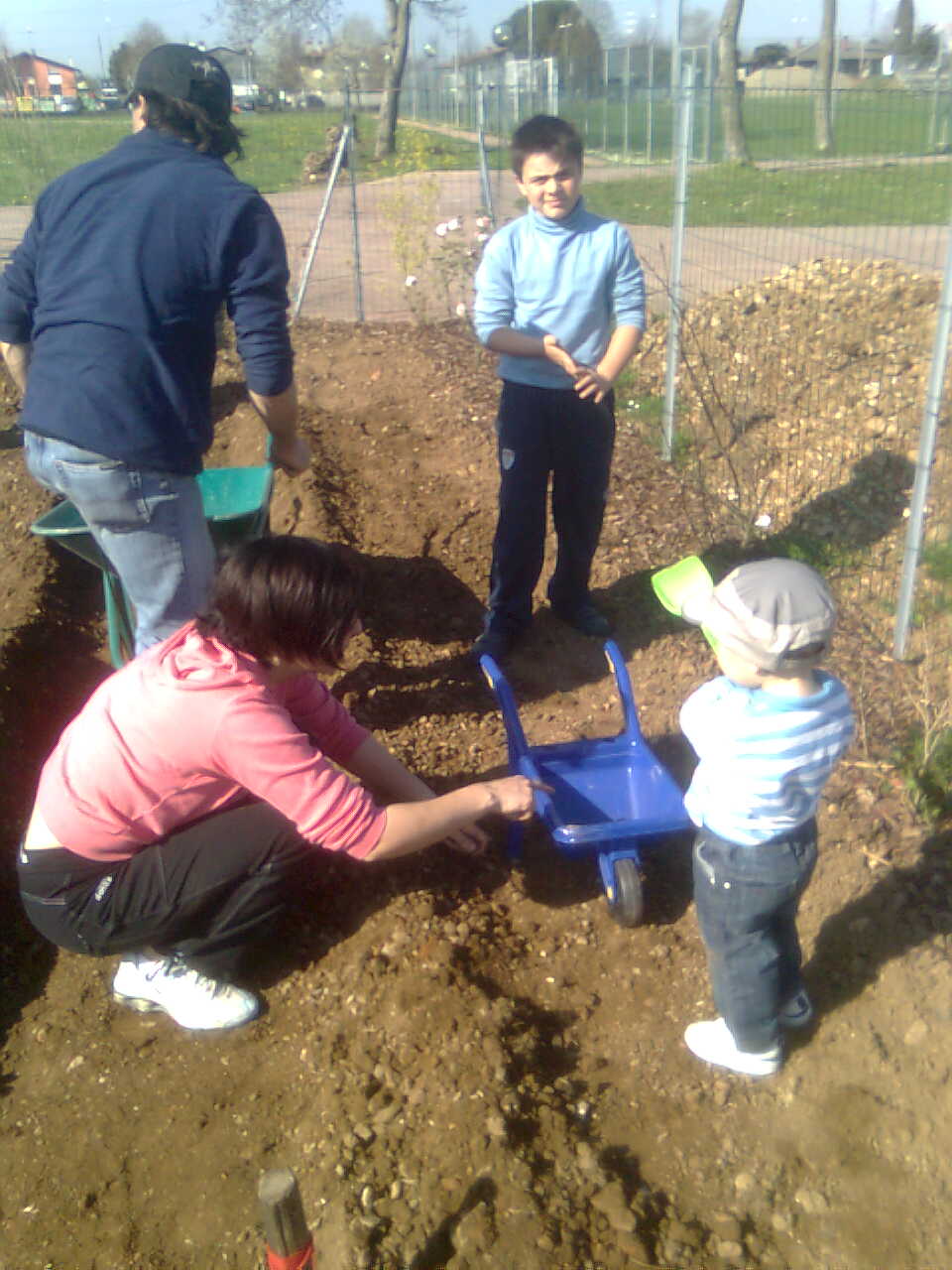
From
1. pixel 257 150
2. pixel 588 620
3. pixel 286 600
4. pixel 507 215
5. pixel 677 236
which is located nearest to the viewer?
pixel 286 600

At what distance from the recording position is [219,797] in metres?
2.55

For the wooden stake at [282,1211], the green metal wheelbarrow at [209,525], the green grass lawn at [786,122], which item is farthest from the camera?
the green grass lawn at [786,122]

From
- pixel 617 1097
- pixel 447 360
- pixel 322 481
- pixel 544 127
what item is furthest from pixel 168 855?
pixel 447 360

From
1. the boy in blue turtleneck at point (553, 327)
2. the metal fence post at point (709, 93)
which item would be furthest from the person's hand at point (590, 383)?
the metal fence post at point (709, 93)

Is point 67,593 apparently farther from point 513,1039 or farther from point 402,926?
point 513,1039

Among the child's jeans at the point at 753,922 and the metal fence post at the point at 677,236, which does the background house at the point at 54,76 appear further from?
the child's jeans at the point at 753,922

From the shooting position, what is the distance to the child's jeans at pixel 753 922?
2.20 meters

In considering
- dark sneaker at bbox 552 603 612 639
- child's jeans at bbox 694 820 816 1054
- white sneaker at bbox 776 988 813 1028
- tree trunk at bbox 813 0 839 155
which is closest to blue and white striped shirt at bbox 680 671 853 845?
child's jeans at bbox 694 820 816 1054

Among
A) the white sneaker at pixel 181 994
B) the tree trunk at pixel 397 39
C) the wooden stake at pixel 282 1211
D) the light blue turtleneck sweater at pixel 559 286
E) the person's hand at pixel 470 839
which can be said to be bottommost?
the white sneaker at pixel 181 994

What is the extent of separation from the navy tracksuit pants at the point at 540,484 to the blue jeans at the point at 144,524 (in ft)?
4.31

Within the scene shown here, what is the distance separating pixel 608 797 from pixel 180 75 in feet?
7.26

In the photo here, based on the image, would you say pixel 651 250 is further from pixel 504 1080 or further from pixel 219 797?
pixel 504 1080

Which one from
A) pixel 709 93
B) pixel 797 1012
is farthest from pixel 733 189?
pixel 797 1012

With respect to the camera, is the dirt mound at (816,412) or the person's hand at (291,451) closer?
the person's hand at (291,451)
